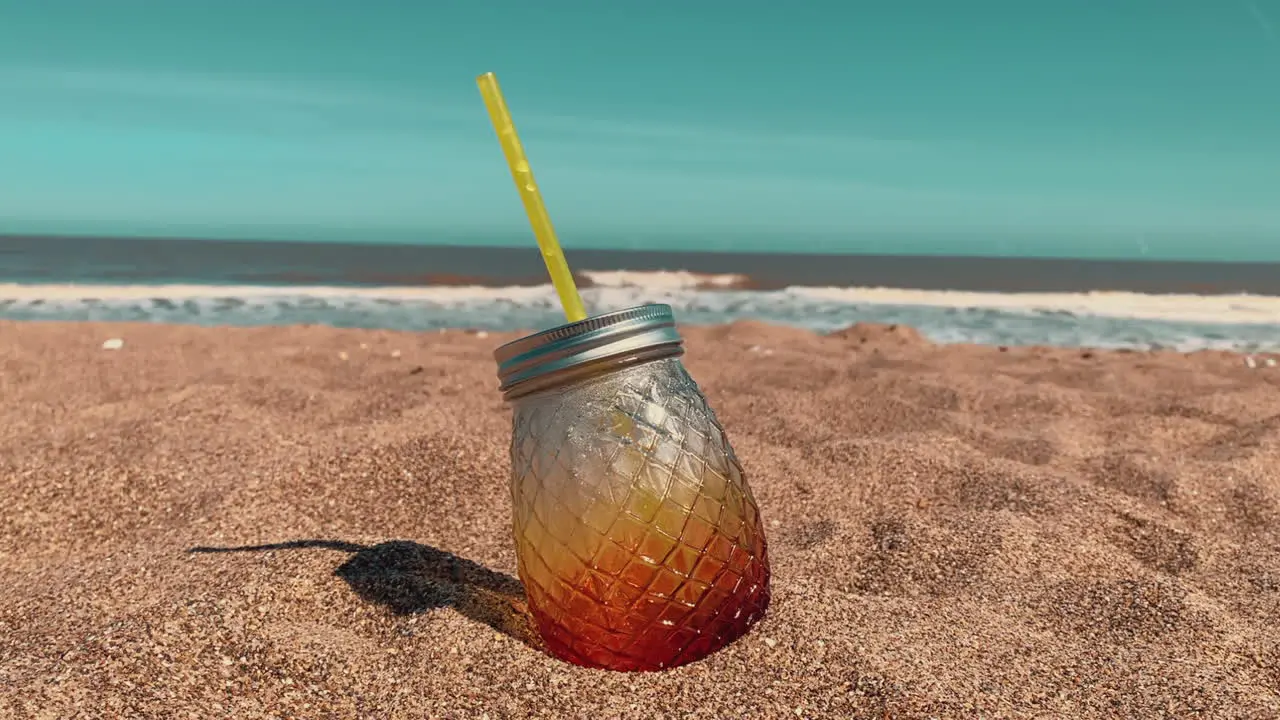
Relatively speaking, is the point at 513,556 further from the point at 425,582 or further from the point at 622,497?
the point at 622,497

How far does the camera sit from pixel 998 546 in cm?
198

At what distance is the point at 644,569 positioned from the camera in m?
1.25

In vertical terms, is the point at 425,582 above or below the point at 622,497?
below

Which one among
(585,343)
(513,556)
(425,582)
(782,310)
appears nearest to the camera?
(585,343)

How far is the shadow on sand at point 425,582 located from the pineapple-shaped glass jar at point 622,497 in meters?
0.21

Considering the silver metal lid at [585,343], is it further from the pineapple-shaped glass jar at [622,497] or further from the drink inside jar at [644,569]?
the drink inside jar at [644,569]

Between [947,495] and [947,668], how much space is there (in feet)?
3.21

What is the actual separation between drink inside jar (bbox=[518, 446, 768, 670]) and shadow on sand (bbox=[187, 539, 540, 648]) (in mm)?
176

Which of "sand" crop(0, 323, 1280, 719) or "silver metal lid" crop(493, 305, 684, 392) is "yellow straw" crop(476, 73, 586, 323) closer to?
"silver metal lid" crop(493, 305, 684, 392)

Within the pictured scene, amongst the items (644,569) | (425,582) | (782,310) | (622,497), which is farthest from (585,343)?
(782,310)

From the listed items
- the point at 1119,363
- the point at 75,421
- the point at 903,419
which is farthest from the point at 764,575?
the point at 1119,363

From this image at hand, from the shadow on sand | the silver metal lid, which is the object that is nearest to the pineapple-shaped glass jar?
the silver metal lid

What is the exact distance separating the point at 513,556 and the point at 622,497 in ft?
2.60

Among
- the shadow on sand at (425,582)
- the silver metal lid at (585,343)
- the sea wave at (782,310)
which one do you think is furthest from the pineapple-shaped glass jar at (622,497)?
the sea wave at (782,310)
